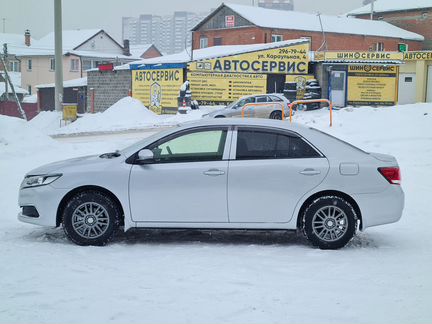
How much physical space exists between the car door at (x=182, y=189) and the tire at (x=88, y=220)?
301 mm

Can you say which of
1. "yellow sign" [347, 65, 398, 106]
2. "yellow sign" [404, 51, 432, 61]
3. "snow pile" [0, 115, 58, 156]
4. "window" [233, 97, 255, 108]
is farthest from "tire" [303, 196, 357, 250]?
"yellow sign" [404, 51, 432, 61]

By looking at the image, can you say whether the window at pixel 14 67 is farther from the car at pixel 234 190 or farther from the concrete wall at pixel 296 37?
the car at pixel 234 190

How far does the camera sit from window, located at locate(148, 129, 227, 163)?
7.24 metres

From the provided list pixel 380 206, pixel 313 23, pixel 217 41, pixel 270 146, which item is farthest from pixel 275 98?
pixel 217 41

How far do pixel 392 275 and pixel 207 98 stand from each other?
32172 millimetres

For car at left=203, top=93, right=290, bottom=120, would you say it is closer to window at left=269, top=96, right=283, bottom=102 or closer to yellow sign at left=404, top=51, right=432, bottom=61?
window at left=269, top=96, right=283, bottom=102

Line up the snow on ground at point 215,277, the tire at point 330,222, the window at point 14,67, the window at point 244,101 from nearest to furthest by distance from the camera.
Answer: the snow on ground at point 215,277 → the tire at point 330,222 → the window at point 244,101 → the window at point 14,67

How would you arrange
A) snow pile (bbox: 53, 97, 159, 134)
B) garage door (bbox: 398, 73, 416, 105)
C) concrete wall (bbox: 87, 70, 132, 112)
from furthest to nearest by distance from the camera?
concrete wall (bbox: 87, 70, 132, 112) < garage door (bbox: 398, 73, 416, 105) < snow pile (bbox: 53, 97, 159, 134)

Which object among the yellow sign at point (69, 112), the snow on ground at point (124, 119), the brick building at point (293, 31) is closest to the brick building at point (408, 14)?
the brick building at point (293, 31)

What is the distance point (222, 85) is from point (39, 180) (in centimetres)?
3103

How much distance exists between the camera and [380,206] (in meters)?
7.12

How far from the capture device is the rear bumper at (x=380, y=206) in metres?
7.10

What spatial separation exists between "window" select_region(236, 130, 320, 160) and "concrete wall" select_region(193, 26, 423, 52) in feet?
153

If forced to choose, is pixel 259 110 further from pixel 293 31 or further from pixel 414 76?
pixel 293 31
